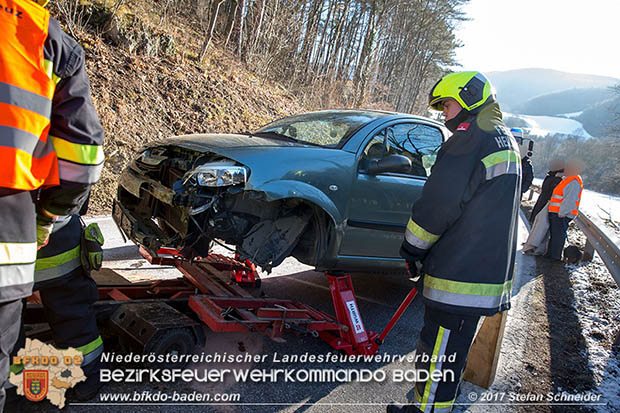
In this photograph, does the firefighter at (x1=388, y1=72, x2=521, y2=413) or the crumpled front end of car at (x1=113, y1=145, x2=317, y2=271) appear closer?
the firefighter at (x1=388, y1=72, x2=521, y2=413)

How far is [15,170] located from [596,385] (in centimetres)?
425

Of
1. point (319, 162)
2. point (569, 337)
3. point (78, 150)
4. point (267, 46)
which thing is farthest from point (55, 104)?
point (267, 46)

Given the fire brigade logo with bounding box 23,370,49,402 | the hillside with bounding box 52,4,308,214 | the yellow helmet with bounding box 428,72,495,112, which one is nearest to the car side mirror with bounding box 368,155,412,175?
the yellow helmet with bounding box 428,72,495,112

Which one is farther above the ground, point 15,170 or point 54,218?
point 15,170

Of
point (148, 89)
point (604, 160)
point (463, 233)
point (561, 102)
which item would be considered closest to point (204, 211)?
point (463, 233)

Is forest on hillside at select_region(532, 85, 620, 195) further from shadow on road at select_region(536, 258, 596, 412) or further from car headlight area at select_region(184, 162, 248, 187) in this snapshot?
car headlight area at select_region(184, 162, 248, 187)

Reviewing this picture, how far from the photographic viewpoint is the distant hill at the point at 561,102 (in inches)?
4500

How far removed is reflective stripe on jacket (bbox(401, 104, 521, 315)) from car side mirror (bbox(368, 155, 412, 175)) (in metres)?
0.96

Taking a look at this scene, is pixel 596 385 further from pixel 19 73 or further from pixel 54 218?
pixel 19 73

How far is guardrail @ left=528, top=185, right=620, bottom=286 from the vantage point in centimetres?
496

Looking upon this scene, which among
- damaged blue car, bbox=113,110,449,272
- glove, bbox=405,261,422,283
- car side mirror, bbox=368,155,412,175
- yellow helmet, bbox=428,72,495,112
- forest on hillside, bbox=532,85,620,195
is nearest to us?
yellow helmet, bbox=428,72,495,112

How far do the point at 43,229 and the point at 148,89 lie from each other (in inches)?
313

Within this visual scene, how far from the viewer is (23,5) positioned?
1.54 metres

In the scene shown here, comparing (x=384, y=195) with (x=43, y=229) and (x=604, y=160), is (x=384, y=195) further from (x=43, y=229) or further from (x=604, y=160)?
(x=604, y=160)
